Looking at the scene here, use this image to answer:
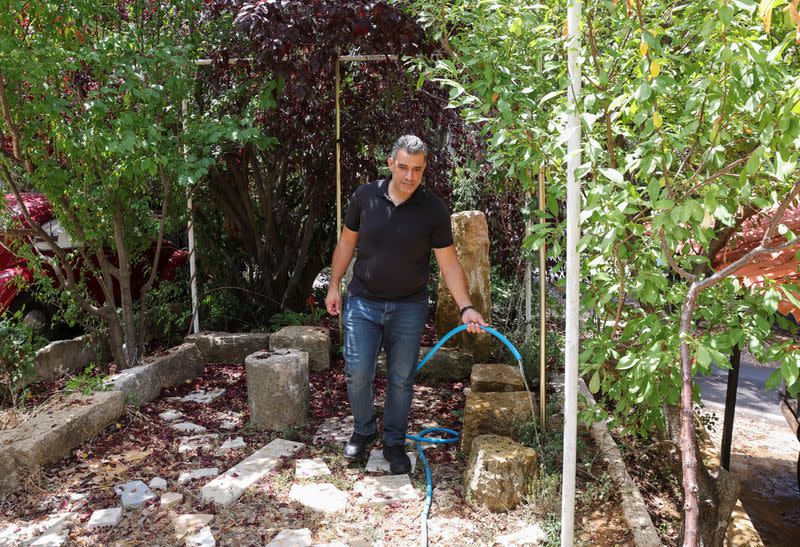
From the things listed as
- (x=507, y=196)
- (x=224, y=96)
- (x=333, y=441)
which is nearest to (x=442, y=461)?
(x=333, y=441)

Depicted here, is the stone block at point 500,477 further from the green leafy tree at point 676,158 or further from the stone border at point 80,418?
the stone border at point 80,418

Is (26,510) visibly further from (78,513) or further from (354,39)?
(354,39)

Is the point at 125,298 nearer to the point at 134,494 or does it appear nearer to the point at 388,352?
the point at 134,494

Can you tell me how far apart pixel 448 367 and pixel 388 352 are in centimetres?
170

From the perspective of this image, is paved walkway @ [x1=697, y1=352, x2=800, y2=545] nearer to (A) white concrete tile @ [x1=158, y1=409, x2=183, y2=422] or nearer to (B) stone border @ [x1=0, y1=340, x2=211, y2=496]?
(A) white concrete tile @ [x1=158, y1=409, x2=183, y2=422]

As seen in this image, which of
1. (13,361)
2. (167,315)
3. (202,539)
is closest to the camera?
(202,539)

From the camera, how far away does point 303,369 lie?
4711 millimetres

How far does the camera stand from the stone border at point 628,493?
327 cm

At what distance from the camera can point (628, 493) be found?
142 inches

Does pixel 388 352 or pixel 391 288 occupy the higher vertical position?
pixel 391 288

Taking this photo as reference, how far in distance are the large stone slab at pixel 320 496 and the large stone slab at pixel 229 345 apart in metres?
2.39

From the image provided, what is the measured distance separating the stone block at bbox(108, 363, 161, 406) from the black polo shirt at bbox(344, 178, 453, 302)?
1.94 metres

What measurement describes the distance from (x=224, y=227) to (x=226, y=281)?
53 cm

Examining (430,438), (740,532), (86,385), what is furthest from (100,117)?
(740,532)
